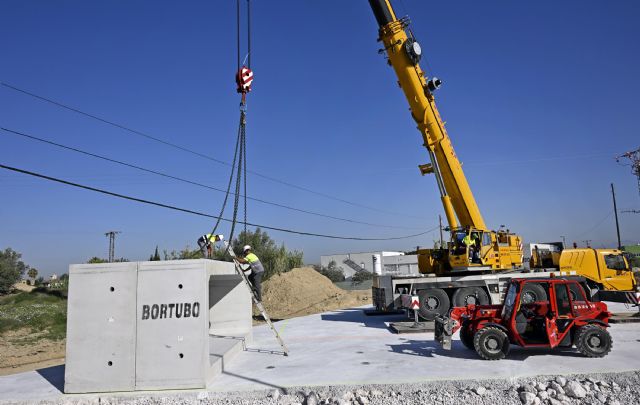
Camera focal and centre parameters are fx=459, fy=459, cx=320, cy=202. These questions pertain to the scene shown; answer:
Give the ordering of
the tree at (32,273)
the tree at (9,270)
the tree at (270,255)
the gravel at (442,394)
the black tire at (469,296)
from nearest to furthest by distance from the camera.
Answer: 1. the gravel at (442,394)
2. the black tire at (469,296)
3. the tree at (270,255)
4. the tree at (9,270)
5. the tree at (32,273)

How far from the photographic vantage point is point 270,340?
1209 cm

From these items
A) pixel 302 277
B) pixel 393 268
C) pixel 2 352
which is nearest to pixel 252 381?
pixel 2 352

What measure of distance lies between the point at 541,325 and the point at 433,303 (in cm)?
559

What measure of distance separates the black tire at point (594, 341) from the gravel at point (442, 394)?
1.12m

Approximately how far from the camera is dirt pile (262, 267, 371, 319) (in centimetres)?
2462

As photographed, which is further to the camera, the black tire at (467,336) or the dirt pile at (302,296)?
the dirt pile at (302,296)

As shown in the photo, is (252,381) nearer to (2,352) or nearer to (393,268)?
(2,352)

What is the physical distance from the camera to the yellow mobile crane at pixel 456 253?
14359 millimetres

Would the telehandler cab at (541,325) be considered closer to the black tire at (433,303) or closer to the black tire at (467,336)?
the black tire at (467,336)

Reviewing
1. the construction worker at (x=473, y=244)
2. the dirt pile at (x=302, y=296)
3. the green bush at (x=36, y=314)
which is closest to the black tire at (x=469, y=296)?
the construction worker at (x=473, y=244)

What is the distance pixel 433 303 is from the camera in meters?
14.4

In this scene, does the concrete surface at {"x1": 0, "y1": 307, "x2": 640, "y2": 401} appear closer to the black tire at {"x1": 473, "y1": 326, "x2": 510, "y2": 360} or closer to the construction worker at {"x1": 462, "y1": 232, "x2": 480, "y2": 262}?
the black tire at {"x1": 473, "y1": 326, "x2": 510, "y2": 360}

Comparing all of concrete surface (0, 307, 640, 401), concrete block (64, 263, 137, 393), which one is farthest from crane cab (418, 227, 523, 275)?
concrete block (64, 263, 137, 393)

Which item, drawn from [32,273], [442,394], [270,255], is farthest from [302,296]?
[32,273]
